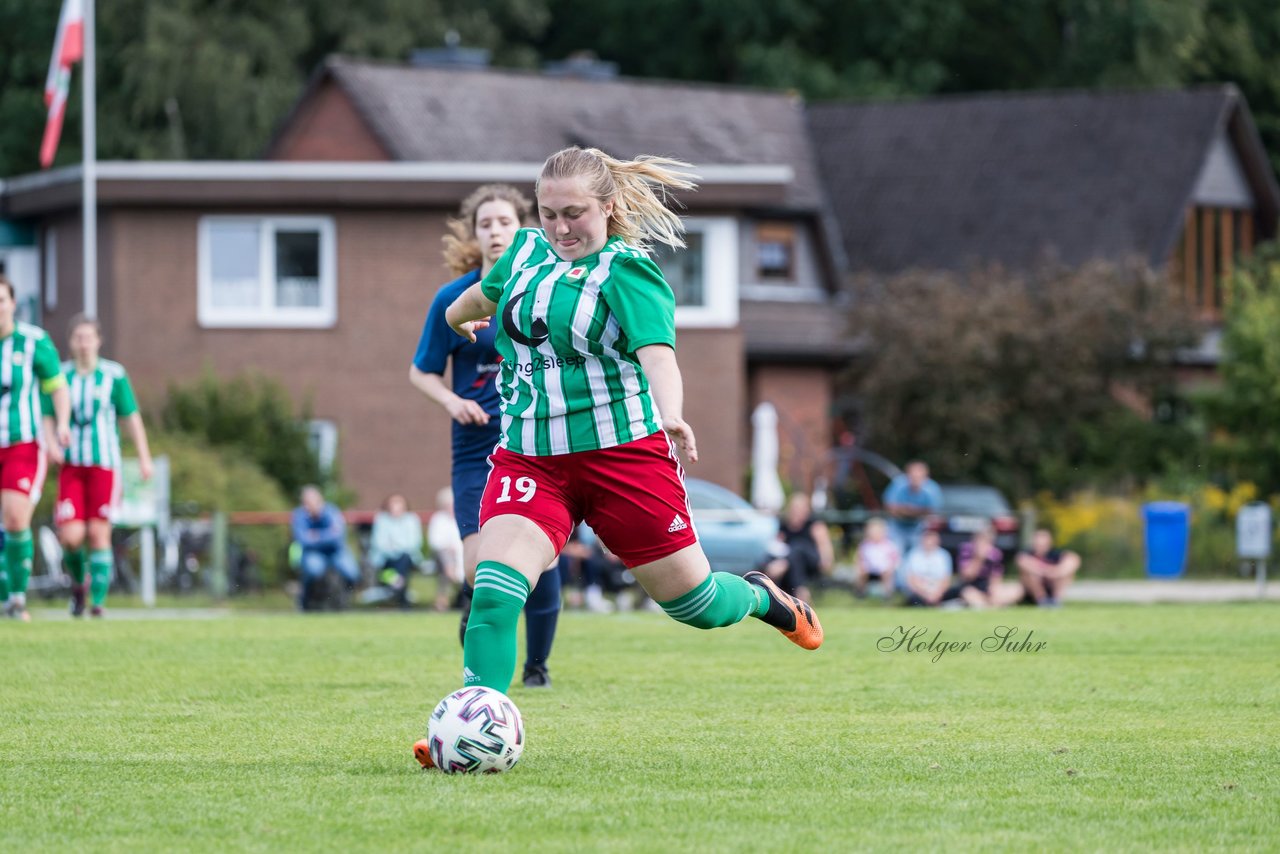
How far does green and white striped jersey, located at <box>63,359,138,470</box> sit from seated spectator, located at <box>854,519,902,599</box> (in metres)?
8.56

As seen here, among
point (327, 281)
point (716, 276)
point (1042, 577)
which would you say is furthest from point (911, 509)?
point (327, 281)

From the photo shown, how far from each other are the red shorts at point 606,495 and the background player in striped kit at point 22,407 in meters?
7.17

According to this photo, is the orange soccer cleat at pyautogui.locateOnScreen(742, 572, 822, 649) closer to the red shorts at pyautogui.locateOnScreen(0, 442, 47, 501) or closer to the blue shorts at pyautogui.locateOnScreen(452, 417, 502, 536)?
the blue shorts at pyautogui.locateOnScreen(452, 417, 502, 536)

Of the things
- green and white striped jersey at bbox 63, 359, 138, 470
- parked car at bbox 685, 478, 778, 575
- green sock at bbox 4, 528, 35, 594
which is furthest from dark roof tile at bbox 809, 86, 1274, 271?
green sock at bbox 4, 528, 35, 594

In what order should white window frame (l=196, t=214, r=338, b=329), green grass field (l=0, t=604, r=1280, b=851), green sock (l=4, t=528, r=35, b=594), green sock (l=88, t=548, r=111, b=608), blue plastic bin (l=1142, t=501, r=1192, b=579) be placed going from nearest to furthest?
1. green grass field (l=0, t=604, r=1280, b=851)
2. green sock (l=4, t=528, r=35, b=594)
3. green sock (l=88, t=548, r=111, b=608)
4. blue plastic bin (l=1142, t=501, r=1192, b=579)
5. white window frame (l=196, t=214, r=338, b=329)

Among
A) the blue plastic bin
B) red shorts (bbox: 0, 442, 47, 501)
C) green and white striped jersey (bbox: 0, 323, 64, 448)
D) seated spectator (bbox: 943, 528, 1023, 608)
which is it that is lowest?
the blue plastic bin

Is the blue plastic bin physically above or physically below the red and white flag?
below

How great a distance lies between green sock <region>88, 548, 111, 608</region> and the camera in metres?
14.8

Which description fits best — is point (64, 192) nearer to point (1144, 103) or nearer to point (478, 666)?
point (1144, 103)

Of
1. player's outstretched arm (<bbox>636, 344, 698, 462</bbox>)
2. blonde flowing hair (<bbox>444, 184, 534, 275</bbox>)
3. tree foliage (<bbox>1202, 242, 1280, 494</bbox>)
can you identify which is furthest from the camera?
tree foliage (<bbox>1202, 242, 1280, 494</bbox>)

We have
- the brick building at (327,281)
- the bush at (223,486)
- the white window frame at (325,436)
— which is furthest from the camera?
the white window frame at (325,436)

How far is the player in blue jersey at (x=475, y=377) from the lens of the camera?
8.95 metres

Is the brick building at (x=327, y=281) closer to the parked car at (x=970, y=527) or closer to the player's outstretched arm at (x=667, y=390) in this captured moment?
the parked car at (x=970, y=527)

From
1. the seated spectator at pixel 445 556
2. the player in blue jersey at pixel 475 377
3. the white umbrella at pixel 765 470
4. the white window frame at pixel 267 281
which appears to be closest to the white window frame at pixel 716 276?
the white umbrella at pixel 765 470
